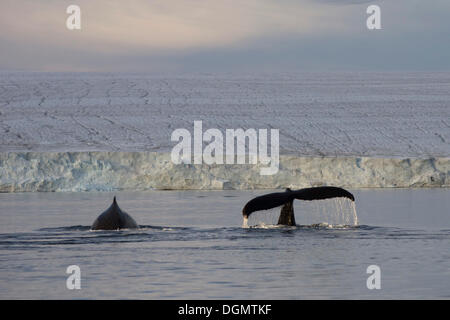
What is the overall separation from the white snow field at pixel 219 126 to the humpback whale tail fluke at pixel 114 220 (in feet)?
54.5

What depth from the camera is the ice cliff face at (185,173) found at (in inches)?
1339

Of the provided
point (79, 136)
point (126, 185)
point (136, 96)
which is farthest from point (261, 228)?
point (136, 96)

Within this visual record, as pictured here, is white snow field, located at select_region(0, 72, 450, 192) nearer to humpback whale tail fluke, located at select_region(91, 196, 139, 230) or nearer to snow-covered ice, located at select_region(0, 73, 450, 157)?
snow-covered ice, located at select_region(0, 73, 450, 157)

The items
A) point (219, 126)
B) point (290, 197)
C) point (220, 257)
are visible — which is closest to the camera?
point (220, 257)

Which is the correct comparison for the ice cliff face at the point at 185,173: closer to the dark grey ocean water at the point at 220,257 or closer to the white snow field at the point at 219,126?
the white snow field at the point at 219,126

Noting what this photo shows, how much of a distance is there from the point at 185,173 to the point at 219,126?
10.8 m

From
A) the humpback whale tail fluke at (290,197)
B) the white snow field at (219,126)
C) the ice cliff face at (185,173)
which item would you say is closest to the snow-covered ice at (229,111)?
the white snow field at (219,126)

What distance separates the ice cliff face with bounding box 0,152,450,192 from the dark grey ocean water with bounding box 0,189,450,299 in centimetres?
1100

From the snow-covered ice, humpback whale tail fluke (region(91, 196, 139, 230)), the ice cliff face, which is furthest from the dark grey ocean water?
the snow-covered ice

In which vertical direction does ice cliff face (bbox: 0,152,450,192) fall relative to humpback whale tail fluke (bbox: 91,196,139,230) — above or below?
above

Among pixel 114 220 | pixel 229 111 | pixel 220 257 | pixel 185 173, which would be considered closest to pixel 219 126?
pixel 229 111

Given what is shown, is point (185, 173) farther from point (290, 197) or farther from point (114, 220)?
point (290, 197)

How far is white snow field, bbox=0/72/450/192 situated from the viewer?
1367 inches

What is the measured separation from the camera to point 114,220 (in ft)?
56.8
